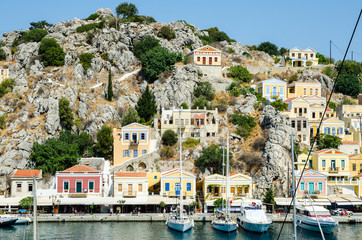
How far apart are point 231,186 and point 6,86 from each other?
48.4m

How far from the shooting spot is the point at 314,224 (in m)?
55.2

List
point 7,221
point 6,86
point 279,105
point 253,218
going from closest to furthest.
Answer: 1. point 253,218
2. point 7,221
3. point 279,105
4. point 6,86

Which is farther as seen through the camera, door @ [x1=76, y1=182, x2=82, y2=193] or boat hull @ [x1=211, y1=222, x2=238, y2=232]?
door @ [x1=76, y1=182, x2=82, y2=193]

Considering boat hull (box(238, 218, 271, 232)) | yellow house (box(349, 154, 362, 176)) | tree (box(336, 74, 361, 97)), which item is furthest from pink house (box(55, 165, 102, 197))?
tree (box(336, 74, 361, 97))

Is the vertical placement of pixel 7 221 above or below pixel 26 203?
below

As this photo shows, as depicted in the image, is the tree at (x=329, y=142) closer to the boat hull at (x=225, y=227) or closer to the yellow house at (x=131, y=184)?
the boat hull at (x=225, y=227)

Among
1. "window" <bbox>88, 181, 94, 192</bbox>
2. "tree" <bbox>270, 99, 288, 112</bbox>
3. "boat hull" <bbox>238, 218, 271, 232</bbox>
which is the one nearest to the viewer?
"boat hull" <bbox>238, 218, 271, 232</bbox>

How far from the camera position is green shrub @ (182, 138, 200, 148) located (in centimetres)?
7475

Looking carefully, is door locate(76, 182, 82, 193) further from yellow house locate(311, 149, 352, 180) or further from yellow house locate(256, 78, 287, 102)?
yellow house locate(256, 78, 287, 102)

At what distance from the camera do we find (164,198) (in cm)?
6456

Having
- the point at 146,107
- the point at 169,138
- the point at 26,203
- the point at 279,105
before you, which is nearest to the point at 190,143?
the point at 169,138

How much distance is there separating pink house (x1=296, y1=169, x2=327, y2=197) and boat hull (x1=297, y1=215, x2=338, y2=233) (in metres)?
11.0

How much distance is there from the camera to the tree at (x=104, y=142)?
7581 centimetres

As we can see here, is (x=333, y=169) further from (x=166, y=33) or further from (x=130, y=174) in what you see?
(x=166, y=33)
